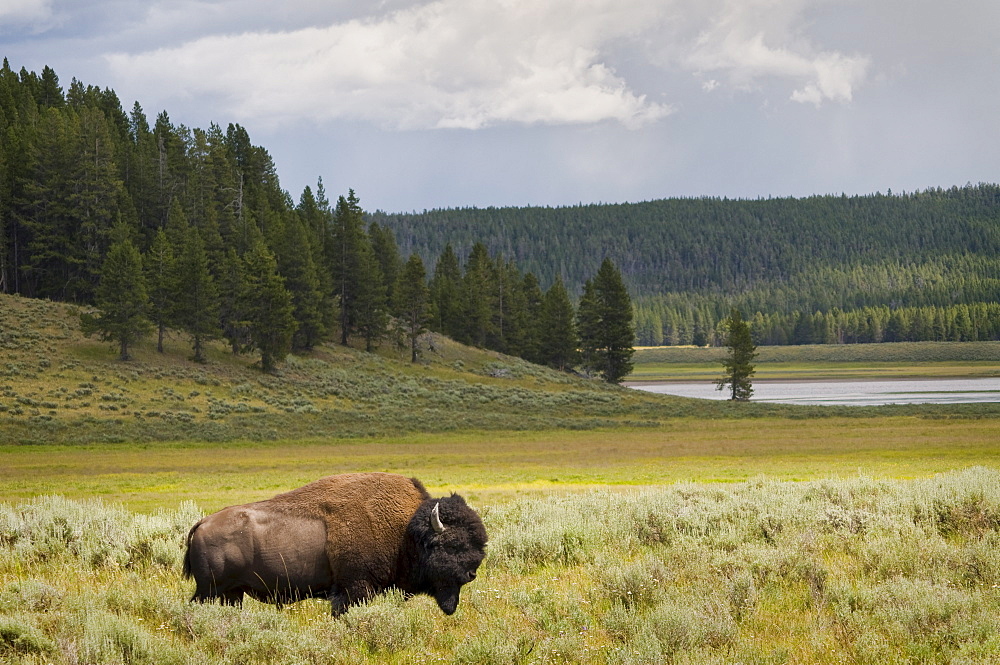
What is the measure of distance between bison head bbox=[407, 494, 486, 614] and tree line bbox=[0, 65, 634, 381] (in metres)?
53.5

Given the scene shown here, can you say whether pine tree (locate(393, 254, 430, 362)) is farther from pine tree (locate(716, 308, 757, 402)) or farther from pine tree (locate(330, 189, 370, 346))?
pine tree (locate(716, 308, 757, 402))

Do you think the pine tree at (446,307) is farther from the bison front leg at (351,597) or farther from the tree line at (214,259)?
the bison front leg at (351,597)

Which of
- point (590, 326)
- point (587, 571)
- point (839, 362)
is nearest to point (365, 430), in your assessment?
point (587, 571)

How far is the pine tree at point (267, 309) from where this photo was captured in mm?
63594

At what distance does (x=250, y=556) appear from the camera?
7223 mm

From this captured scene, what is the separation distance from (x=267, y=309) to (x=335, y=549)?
59.3 meters

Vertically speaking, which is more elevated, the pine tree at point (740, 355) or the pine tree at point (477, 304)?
the pine tree at point (477, 304)

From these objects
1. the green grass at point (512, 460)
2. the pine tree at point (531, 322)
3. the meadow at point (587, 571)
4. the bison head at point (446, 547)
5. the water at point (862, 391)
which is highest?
the pine tree at point (531, 322)

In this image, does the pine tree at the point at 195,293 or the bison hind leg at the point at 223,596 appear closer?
the bison hind leg at the point at 223,596

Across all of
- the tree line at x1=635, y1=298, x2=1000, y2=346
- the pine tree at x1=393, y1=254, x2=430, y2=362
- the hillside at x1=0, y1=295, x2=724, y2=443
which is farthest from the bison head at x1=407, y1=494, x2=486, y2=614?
the tree line at x1=635, y1=298, x2=1000, y2=346

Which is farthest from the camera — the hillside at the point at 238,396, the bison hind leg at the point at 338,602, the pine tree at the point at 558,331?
the pine tree at the point at 558,331

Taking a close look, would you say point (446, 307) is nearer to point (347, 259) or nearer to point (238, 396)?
point (347, 259)

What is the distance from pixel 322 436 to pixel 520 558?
35.3m

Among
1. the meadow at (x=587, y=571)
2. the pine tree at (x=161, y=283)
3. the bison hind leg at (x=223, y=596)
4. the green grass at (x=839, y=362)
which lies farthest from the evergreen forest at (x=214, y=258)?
the bison hind leg at (x=223, y=596)
